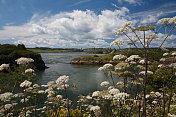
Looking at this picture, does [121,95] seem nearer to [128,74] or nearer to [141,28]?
[128,74]

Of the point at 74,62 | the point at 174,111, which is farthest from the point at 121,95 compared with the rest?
the point at 74,62

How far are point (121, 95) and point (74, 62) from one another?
55554 mm

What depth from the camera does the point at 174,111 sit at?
5371 millimetres

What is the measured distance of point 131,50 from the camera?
12.7 feet

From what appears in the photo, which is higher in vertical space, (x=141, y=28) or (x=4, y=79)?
(x=141, y=28)

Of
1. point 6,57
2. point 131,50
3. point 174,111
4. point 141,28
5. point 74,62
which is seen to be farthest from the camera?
point 74,62

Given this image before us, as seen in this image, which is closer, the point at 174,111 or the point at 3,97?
the point at 3,97

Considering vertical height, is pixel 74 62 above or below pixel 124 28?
below

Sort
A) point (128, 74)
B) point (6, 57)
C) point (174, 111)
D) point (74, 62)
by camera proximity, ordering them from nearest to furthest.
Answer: point (128, 74)
point (174, 111)
point (6, 57)
point (74, 62)

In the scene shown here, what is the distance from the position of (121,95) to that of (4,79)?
638cm

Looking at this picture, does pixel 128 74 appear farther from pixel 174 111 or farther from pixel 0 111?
pixel 0 111

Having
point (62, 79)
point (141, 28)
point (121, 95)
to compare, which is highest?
point (141, 28)

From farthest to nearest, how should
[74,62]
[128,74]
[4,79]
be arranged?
[74,62] < [4,79] < [128,74]

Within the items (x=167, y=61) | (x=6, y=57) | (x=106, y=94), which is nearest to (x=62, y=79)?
(x=106, y=94)
